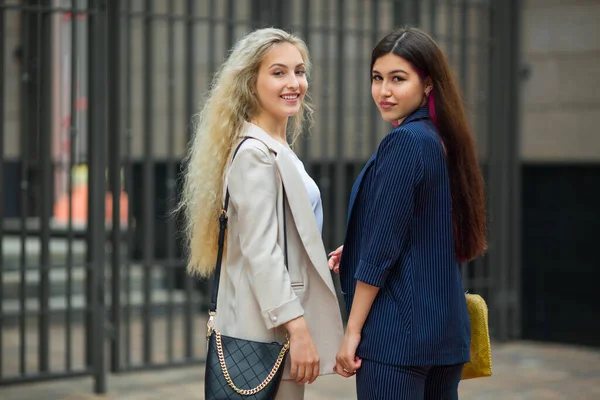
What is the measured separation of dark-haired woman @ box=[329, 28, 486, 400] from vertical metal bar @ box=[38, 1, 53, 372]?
11.5ft

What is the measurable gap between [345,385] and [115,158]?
2.11 m

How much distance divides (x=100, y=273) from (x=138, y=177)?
4296 mm

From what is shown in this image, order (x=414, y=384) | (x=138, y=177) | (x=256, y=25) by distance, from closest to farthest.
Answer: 1. (x=414, y=384)
2. (x=256, y=25)
3. (x=138, y=177)

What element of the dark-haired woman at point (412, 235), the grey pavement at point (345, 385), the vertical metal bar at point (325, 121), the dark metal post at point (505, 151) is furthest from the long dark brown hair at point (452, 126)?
the dark metal post at point (505, 151)

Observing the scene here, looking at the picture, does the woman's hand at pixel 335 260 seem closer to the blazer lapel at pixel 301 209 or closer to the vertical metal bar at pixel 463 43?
the blazer lapel at pixel 301 209

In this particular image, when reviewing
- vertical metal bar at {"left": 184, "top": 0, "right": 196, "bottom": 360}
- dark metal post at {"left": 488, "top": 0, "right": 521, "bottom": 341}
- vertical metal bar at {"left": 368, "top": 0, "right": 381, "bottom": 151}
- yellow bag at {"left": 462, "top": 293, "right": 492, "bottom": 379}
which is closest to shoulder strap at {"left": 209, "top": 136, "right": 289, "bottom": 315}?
yellow bag at {"left": 462, "top": 293, "right": 492, "bottom": 379}

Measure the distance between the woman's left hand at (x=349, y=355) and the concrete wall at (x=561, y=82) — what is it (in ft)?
16.7

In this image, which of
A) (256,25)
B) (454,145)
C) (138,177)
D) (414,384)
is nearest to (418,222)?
(454,145)

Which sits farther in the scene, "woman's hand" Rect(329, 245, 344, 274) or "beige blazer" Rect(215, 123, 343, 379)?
"woman's hand" Rect(329, 245, 344, 274)

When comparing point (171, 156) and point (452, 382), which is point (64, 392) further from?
point (452, 382)

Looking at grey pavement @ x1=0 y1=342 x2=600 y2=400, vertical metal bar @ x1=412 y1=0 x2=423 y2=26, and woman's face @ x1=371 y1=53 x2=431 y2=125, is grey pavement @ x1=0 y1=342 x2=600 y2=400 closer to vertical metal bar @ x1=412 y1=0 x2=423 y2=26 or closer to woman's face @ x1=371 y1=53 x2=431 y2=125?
vertical metal bar @ x1=412 y1=0 x2=423 y2=26

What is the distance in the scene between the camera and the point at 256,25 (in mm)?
6539

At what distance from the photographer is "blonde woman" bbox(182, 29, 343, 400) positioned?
267 cm

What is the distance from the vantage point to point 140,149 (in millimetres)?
10102
